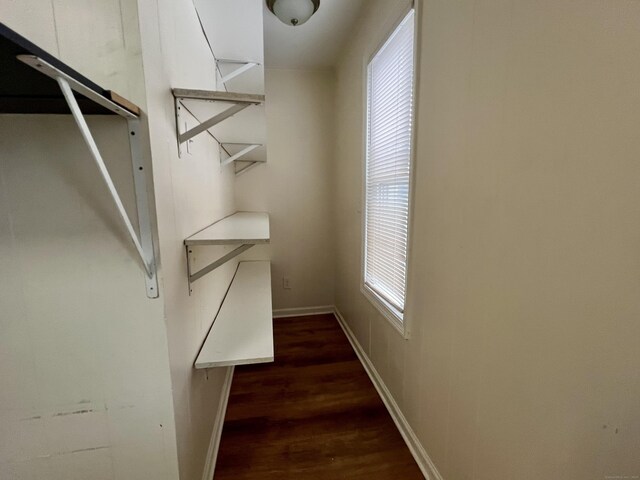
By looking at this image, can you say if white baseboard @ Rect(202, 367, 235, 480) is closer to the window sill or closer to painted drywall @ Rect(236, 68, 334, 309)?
the window sill

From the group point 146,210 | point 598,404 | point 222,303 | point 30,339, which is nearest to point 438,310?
point 598,404

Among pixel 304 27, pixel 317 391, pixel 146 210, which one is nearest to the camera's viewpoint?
pixel 146 210

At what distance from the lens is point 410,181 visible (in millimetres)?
1375

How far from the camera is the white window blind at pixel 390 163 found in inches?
57.4

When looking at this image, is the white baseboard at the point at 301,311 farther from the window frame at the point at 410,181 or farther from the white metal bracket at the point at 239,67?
the white metal bracket at the point at 239,67

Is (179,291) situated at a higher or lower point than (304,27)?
lower

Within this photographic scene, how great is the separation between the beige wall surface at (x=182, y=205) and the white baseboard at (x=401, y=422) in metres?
1.06

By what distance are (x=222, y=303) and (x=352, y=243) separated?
1226mm

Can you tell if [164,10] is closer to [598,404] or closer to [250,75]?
[250,75]

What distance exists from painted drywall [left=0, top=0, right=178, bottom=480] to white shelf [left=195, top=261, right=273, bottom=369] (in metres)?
0.30

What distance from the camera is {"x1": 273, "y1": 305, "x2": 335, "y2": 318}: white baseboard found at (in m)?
3.09

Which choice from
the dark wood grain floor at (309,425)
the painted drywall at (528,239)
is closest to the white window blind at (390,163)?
the painted drywall at (528,239)

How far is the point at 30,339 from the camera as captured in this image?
796 mm

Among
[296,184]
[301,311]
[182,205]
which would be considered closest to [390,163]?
[182,205]
